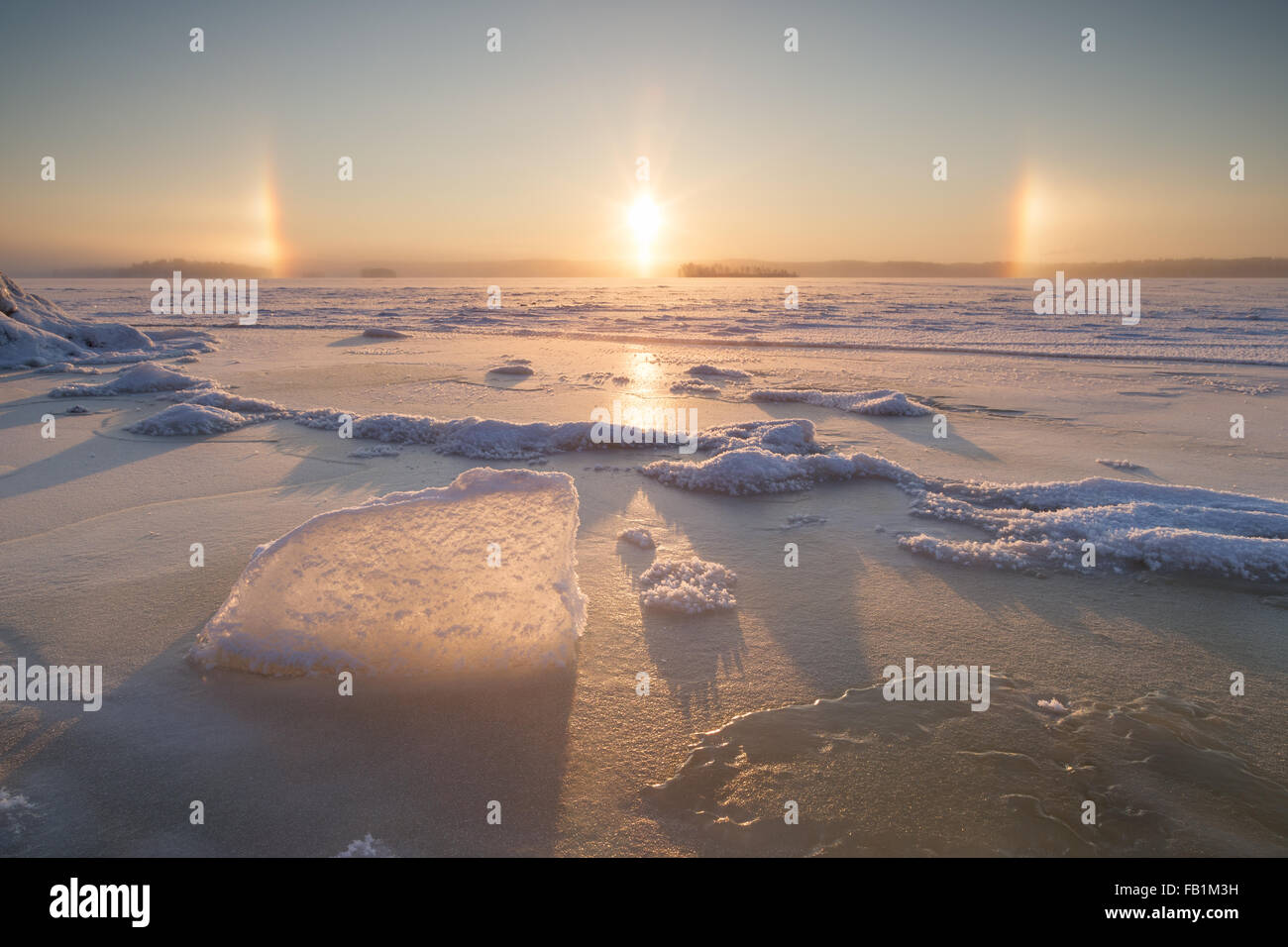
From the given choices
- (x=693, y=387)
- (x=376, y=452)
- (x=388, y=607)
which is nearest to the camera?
(x=388, y=607)

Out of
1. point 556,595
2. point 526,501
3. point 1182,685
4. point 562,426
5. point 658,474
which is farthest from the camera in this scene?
point 562,426

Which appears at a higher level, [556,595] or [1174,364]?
[1174,364]

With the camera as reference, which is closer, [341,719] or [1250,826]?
[1250,826]

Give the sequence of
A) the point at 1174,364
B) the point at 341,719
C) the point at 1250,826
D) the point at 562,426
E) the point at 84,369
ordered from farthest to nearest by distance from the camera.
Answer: the point at 1174,364 < the point at 84,369 < the point at 562,426 < the point at 341,719 < the point at 1250,826

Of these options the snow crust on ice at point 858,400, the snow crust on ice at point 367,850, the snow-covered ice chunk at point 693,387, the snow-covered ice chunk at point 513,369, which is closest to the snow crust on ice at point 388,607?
the snow crust on ice at point 367,850

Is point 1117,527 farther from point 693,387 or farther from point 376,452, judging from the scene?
point 693,387

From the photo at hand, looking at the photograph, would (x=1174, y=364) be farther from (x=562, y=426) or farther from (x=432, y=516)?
(x=432, y=516)

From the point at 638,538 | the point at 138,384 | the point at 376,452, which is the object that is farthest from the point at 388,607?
the point at 138,384
